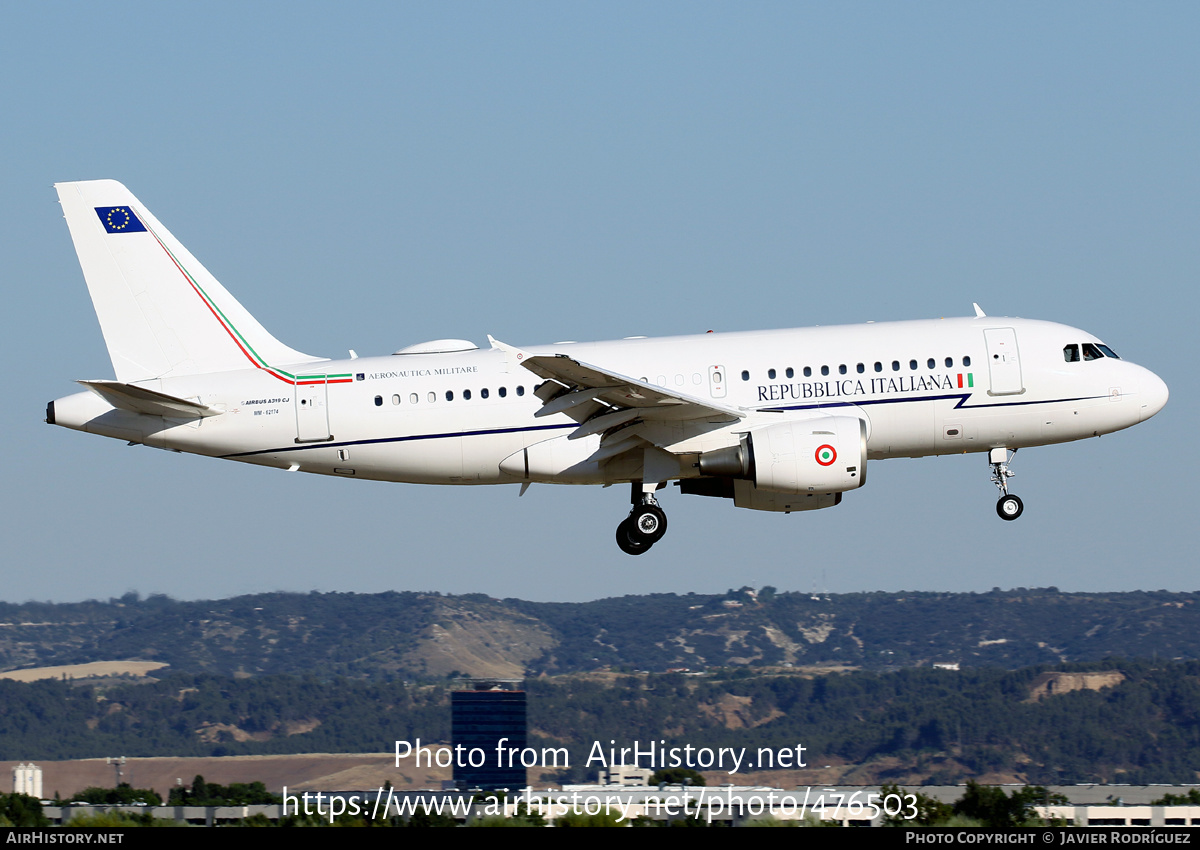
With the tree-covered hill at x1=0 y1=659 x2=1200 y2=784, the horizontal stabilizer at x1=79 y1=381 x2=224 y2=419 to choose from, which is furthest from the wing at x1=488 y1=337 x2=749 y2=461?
the tree-covered hill at x1=0 y1=659 x2=1200 y2=784

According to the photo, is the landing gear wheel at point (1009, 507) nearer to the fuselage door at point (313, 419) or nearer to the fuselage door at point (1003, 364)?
the fuselage door at point (1003, 364)

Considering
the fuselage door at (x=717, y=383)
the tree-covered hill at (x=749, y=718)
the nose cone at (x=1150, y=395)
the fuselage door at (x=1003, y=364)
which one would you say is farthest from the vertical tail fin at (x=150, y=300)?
the tree-covered hill at (x=749, y=718)

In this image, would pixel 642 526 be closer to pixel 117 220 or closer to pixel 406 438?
pixel 406 438

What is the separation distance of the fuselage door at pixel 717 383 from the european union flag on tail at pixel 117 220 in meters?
15.4

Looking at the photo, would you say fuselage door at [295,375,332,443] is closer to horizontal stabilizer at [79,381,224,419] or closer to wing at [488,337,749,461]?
horizontal stabilizer at [79,381,224,419]

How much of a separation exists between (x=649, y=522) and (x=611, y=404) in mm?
3690

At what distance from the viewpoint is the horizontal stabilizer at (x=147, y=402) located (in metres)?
34.2

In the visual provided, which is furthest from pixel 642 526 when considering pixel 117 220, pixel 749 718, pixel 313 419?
pixel 749 718

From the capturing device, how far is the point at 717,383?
34688 millimetres

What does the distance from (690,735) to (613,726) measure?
7192 millimetres

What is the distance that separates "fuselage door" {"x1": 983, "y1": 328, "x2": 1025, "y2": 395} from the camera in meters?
34.7

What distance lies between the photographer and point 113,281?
123 ft
